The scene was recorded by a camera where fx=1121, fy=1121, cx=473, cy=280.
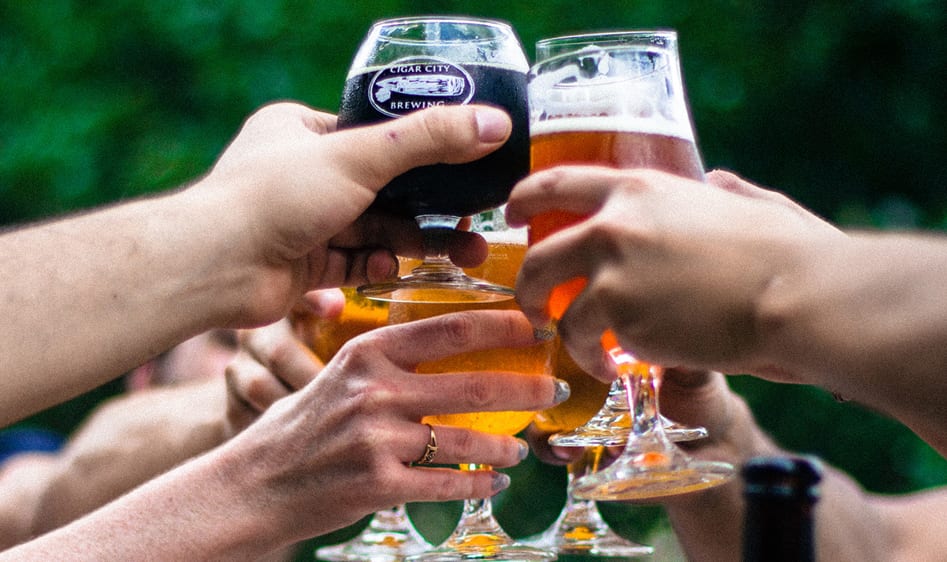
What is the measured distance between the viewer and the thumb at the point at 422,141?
156cm

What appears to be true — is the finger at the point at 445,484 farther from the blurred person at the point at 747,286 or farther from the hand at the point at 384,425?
the blurred person at the point at 747,286

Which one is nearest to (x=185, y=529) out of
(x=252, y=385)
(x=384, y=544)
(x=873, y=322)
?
(x=384, y=544)

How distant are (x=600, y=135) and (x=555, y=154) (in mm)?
73

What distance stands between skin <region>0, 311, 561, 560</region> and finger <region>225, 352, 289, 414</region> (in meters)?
0.50

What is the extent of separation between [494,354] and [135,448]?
1625mm

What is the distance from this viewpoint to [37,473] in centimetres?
411

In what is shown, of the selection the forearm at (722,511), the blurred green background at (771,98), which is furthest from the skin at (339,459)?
the blurred green background at (771,98)

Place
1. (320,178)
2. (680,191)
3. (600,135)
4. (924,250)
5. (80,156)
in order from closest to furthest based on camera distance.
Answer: (924,250) → (680,191) → (600,135) → (320,178) → (80,156)

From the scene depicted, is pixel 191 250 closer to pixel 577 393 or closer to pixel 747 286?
pixel 577 393

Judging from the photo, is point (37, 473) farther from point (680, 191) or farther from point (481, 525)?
point (680, 191)

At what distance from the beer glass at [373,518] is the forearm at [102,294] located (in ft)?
1.14

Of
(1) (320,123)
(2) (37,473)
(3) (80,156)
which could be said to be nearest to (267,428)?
(1) (320,123)

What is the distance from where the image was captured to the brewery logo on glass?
161cm

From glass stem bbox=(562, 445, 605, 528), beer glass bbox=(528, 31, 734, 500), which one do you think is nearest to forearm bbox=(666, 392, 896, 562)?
glass stem bbox=(562, 445, 605, 528)
